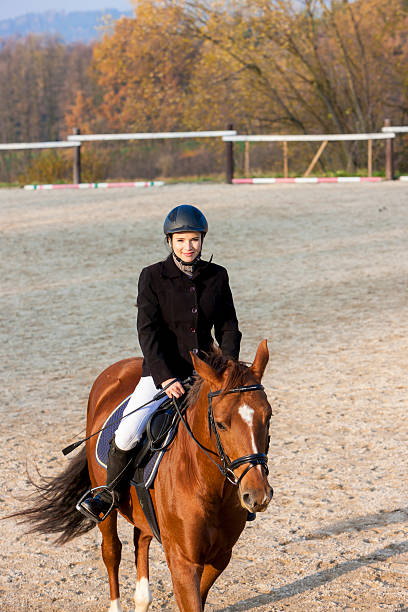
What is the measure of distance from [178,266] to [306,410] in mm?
4169

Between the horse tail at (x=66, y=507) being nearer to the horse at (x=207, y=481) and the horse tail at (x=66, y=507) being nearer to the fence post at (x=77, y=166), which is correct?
the horse at (x=207, y=481)

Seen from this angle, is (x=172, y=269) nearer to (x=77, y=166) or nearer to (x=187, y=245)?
(x=187, y=245)

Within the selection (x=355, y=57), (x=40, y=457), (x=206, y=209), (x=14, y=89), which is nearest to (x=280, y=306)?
(x=40, y=457)

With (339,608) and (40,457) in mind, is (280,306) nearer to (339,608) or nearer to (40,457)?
(40,457)

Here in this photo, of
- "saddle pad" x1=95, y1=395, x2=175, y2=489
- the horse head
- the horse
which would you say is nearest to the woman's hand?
the horse

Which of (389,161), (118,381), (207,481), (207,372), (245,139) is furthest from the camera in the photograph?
(245,139)

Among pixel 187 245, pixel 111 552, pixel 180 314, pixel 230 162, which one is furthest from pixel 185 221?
pixel 230 162

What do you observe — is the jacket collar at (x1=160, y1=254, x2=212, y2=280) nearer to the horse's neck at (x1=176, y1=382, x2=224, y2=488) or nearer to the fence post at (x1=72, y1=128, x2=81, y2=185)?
the horse's neck at (x1=176, y1=382, x2=224, y2=488)

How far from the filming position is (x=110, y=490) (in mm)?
4102

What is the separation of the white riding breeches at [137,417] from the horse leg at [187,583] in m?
0.66

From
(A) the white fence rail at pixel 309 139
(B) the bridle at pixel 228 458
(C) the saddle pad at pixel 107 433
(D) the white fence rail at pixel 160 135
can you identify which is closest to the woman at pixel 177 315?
(C) the saddle pad at pixel 107 433

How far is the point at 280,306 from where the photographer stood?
12.5 m

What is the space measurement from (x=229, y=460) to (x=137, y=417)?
0.92 m

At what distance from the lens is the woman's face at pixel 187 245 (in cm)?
391
